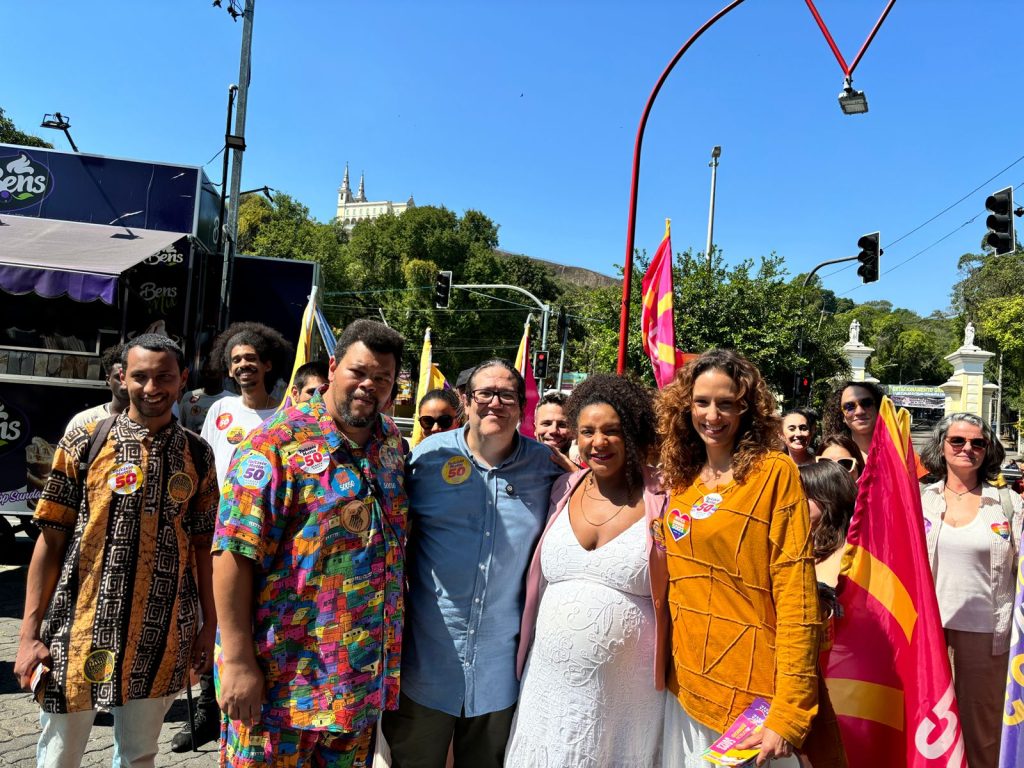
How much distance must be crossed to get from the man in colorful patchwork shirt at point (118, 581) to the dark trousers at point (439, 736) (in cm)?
84

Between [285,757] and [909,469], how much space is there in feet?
8.55

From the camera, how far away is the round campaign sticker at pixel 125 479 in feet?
8.83

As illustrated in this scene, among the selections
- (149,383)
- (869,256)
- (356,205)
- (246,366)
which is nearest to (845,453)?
(246,366)

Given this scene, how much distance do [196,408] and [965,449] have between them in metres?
5.06

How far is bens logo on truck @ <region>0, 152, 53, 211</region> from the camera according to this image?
27.5 ft

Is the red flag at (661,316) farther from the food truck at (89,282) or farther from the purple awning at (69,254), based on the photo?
the purple awning at (69,254)

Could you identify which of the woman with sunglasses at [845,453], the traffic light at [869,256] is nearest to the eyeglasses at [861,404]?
the woman with sunglasses at [845,453]

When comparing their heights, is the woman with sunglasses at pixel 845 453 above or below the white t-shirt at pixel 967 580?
above

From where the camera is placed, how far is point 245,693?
7.25 ft

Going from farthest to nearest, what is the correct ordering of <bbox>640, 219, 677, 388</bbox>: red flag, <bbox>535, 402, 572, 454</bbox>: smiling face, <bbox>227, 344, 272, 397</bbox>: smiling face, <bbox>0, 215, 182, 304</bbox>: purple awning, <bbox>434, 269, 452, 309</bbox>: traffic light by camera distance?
<bbox>434, 269, 452, 309</bbox>: traffic light
<bbox>640, 219, 677, 388</bbox>: red flag
<bbox>0, 215, 182, 304</bbox>: purple awning
<bbox>535, 402, 572, 454</bbox>: smiling face
<bbox>227, 344, 272, 397</bbox>: smiling face

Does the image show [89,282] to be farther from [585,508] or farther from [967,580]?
[967,580]

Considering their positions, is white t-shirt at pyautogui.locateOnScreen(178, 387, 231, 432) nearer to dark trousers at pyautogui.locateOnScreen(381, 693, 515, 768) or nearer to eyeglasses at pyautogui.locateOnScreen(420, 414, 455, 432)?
eyeglasses at pyautogui.locateOnScreen(420, 414, 455, 432)

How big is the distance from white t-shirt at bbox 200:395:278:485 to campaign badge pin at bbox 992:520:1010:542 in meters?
3.90

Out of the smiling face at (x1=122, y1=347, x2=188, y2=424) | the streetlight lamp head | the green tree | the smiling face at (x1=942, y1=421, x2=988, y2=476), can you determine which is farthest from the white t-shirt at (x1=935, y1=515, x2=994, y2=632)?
the green tree
